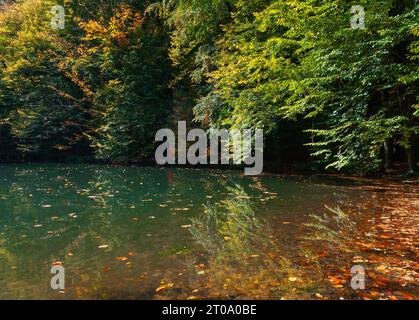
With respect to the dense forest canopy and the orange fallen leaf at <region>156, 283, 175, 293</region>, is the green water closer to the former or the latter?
the orange fallen leaf at <region>156, 283, 175, 293</region>

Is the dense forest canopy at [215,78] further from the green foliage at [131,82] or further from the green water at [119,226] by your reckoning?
the green water at [119,226]

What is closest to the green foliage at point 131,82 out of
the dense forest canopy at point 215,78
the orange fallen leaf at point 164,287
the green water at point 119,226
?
the dense forest canopy at point 215,78

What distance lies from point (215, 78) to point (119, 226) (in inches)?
378

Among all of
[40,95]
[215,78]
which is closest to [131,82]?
[215,78]

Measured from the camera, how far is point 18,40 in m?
25.9

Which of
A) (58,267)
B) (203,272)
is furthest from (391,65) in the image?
(58,267)

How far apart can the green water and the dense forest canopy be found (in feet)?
8.71

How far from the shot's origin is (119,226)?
7.14m

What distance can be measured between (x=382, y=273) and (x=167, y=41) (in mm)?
20013

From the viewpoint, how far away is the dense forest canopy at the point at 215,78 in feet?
32.7

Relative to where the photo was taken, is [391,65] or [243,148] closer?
[391,65]

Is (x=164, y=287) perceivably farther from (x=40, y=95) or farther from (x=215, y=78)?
(x=40, y=95)
